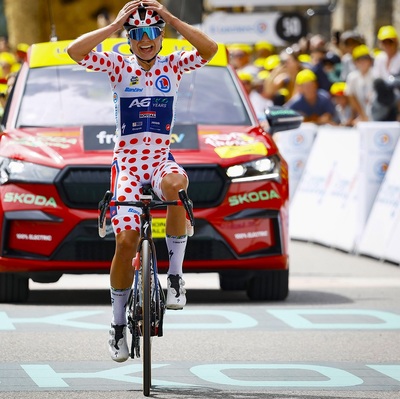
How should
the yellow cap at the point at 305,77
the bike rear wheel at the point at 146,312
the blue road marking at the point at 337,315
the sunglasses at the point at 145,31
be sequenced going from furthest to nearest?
the yellow cap at the point at 305,77 → the blue road marking at the point at 337,315 → the sunglasses at the point at 145,31 → the bike rear wheel at the point at 146,312

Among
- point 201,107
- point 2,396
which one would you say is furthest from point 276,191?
point 2,396

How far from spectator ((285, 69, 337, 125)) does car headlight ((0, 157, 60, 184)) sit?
31.4ft

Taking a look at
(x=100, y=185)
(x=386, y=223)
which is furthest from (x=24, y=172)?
(x=386, y=223)

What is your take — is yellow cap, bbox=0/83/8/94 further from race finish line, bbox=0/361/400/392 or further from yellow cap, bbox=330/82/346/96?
race finish line, bbox=0/361/400/392

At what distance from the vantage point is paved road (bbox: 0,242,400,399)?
8492 millimetres

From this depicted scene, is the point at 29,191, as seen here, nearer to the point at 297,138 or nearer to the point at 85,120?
the point at 85,120

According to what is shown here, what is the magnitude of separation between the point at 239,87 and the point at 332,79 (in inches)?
519

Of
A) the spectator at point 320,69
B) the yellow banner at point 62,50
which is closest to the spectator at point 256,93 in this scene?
the spectator at point 320,69

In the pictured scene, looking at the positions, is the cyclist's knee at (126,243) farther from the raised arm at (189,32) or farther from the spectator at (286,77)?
the spectator at (286,77)

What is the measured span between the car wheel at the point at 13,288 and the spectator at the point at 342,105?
10.4 m

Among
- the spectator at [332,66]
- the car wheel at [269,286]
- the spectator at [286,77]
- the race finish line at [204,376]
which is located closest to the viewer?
the race finish line at [204,376]

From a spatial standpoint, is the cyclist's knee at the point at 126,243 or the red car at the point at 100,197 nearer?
the cyclist's knee at the point at 126,243

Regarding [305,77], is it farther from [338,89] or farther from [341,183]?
[341,183]

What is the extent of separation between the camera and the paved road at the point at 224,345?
8492 millimetres
